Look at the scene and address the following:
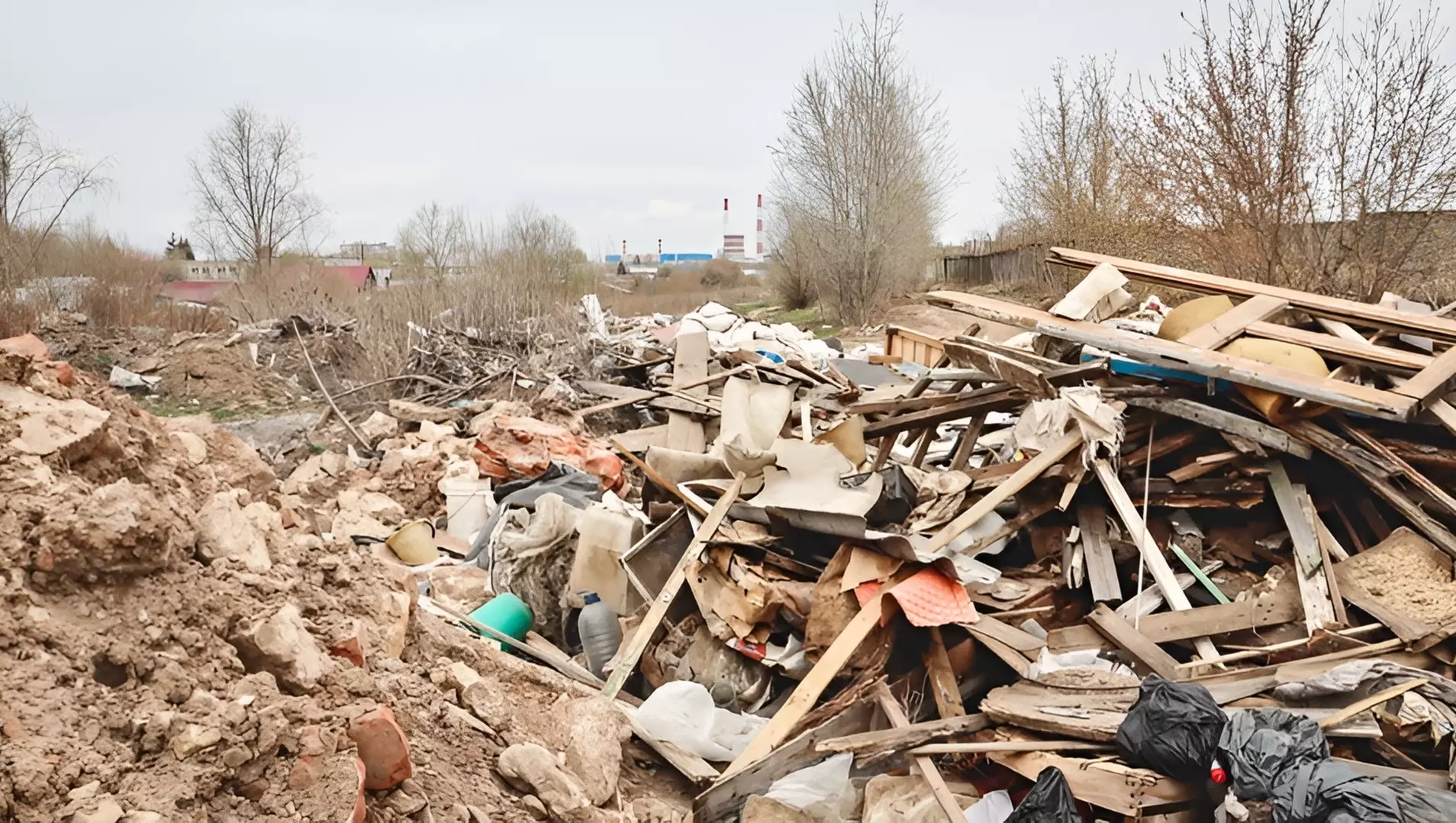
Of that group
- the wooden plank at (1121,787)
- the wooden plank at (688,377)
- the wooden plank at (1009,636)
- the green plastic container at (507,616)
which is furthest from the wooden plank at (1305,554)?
the wooden plank at (688,377)

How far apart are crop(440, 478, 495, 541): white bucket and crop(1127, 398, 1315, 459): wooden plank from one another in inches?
176

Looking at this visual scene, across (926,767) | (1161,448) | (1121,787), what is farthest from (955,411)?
(1121,787)

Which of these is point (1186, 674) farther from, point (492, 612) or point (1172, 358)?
point (492, 612)

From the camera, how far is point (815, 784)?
3266 mm

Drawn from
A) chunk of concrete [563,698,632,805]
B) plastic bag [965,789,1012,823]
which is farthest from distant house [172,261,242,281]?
plastic bag [965,789,1012,823]

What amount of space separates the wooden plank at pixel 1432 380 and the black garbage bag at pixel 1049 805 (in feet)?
8.41

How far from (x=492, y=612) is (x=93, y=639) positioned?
2.79 meters

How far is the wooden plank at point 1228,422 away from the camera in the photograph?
4191mm

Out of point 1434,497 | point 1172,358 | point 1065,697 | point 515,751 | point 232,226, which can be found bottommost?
point 1065,697

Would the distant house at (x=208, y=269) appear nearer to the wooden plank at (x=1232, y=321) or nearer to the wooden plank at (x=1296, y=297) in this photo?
the wooden plank at (x=1296, y=297)

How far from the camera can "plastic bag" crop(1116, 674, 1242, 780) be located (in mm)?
2943

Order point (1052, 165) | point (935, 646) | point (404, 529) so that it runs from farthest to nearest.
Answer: point (1052, 165)
point (404, 529)
point (935, 646)

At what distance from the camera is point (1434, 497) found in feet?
12.7

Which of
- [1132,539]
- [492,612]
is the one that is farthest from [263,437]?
[1132,539]
